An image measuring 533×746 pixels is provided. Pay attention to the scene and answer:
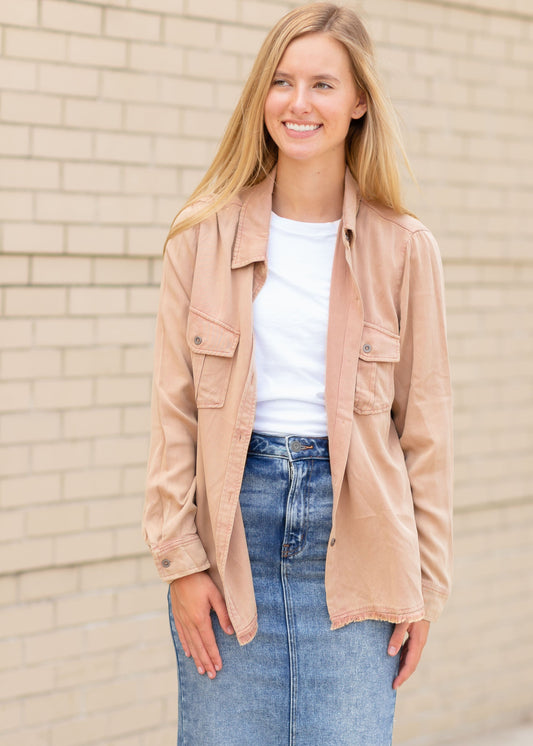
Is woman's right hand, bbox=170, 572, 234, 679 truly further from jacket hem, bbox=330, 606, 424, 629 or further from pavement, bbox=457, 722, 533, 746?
pavement, bbox=457, 722, 533, 746

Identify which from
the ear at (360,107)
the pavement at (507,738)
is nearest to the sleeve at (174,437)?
the ear at (360,107)

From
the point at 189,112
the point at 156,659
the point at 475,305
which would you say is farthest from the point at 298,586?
the point at 475,305

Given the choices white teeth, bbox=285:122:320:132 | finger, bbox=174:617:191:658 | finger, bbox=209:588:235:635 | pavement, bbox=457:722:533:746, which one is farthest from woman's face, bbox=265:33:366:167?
pavement, bbox=457:722:533:746

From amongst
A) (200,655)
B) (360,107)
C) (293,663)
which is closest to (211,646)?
(200,655)

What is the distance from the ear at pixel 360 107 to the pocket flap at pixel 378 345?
0.51 m

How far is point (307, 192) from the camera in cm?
253

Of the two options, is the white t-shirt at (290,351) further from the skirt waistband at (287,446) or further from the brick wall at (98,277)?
the brick wall at (98,277)

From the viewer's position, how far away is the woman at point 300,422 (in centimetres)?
Result: 239

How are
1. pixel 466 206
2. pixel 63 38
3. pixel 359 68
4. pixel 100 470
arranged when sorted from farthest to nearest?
pixel 466 206
pixel 100 470
pixel 63 38
pixel 359 68

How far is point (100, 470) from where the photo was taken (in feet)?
12.6

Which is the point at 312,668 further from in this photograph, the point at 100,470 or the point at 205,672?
the point at 100,470

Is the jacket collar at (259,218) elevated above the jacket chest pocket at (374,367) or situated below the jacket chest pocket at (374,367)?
above

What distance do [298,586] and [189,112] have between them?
6.86 ft

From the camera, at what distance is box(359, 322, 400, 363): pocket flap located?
244 centimetres
